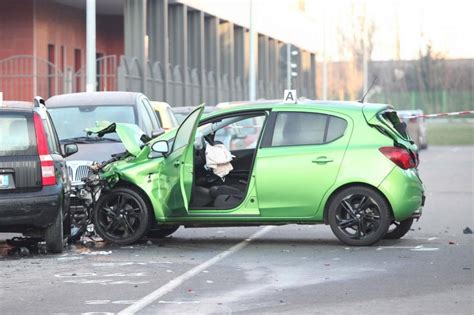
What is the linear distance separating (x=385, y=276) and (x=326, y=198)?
231 cm

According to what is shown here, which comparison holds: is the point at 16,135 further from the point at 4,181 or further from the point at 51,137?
the point at 51,137

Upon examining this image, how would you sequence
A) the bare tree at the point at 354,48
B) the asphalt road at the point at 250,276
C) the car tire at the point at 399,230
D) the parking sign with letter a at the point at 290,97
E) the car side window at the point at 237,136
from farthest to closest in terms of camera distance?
the bare tree at the point at 354,48 → the car side window at the point at 237,136 → the car tire at the point at 399,230 → the parking sign with letter a at the point at 290,97 → the asphalt road at the point at 250,276

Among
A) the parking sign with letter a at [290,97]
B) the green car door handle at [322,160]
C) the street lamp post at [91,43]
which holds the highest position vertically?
the street lamp post at [91,43]

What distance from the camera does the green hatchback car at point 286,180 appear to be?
1234 centimetres

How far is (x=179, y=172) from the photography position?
1252cm

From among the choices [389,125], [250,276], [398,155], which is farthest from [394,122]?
[250,276]

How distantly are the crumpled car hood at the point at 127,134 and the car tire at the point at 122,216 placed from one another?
484mm

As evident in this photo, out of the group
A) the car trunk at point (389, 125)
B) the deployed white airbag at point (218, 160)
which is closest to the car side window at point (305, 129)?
the car trunk at point (389, 125)

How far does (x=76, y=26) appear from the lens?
38812mm

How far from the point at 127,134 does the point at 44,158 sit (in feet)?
5.26

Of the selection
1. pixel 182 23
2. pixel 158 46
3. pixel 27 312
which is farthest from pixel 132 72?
pixel 27 312

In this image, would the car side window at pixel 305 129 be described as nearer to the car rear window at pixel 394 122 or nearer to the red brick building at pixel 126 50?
the car rear window at pixel 394 122

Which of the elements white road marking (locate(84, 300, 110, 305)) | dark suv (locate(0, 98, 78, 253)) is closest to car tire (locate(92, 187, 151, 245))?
dark suv (locate(0, 98, 78, 253))

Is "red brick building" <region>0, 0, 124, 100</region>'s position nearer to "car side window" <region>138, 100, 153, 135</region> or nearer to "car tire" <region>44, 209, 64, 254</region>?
"car side window" <region>138, 100, 153, 135</region>
